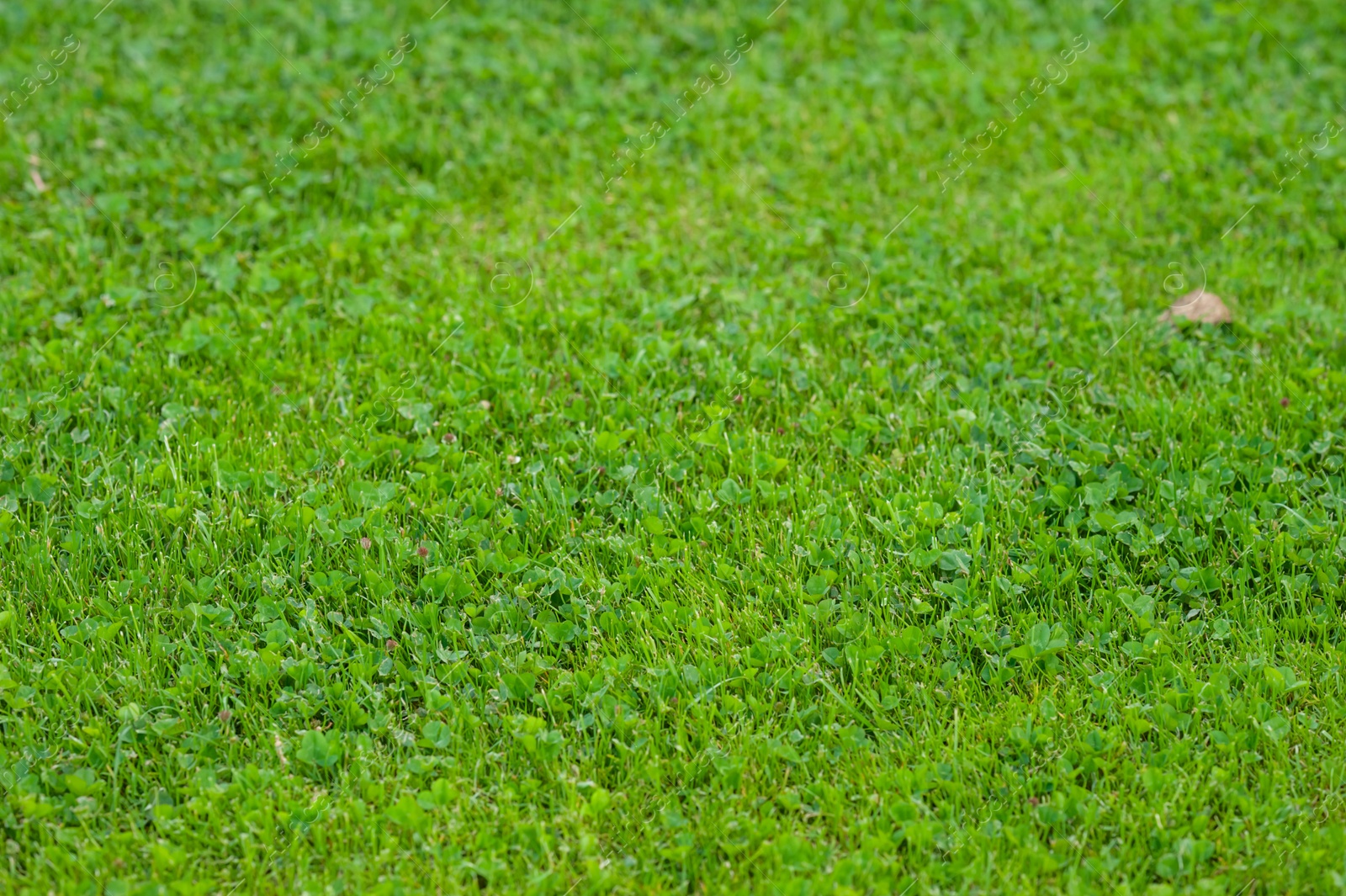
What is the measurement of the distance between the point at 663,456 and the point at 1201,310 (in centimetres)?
203

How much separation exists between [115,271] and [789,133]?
274 centimetres

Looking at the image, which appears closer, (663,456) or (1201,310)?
(663,456)

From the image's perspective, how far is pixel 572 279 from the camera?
15.0ft

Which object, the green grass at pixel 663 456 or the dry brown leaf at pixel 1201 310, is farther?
the dry brown leaf at pixel 1201 310

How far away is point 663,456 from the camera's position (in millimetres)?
3766

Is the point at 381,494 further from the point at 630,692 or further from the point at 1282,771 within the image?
the point at 1282,771

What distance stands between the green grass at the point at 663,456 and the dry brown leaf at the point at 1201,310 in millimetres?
79

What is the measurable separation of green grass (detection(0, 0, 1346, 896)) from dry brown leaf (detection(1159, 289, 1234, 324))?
0.08 metres

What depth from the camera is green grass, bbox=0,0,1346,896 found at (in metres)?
2.81

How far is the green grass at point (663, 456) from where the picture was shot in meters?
2.81

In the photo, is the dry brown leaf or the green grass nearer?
the green grass

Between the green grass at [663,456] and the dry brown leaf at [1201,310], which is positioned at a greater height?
the green grass at [663,456]

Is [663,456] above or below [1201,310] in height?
above

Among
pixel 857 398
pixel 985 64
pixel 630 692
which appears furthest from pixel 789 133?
pixel 630 692
